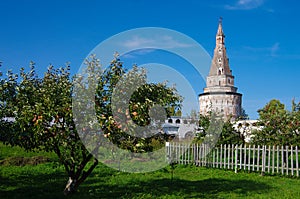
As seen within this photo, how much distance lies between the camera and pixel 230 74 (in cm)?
7588

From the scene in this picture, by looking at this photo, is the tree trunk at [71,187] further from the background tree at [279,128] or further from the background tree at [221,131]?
the background tree at [221,131]

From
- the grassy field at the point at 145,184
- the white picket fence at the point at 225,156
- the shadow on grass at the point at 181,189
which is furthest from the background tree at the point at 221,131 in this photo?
the shadow on grass at the point at 181,189

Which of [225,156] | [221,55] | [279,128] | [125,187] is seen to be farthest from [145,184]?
[221,55]

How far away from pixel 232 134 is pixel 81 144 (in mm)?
14166

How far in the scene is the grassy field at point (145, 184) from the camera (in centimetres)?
1041

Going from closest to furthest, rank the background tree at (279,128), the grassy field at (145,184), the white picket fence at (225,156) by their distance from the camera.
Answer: the grassy field at (145,184) < the white picket fence at (225,156) < the background tree at (279,128)

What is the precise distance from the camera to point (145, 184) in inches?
484

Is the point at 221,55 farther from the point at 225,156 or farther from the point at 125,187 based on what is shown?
the point at 125,187

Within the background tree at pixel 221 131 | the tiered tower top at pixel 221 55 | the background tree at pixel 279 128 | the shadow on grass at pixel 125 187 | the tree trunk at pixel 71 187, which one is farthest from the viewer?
the tiered tower top at pixel 221 55

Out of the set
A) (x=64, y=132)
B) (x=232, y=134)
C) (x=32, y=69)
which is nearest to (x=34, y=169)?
(x=32, y=69)

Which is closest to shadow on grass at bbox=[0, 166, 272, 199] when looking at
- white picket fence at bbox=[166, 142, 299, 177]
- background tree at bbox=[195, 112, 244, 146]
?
white picket fence at bbox=[166, 142, 299, 177]

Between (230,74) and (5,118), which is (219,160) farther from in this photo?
(230,74)

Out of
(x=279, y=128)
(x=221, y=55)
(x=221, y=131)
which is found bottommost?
(x=221, y=131)

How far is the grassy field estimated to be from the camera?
10414mm
